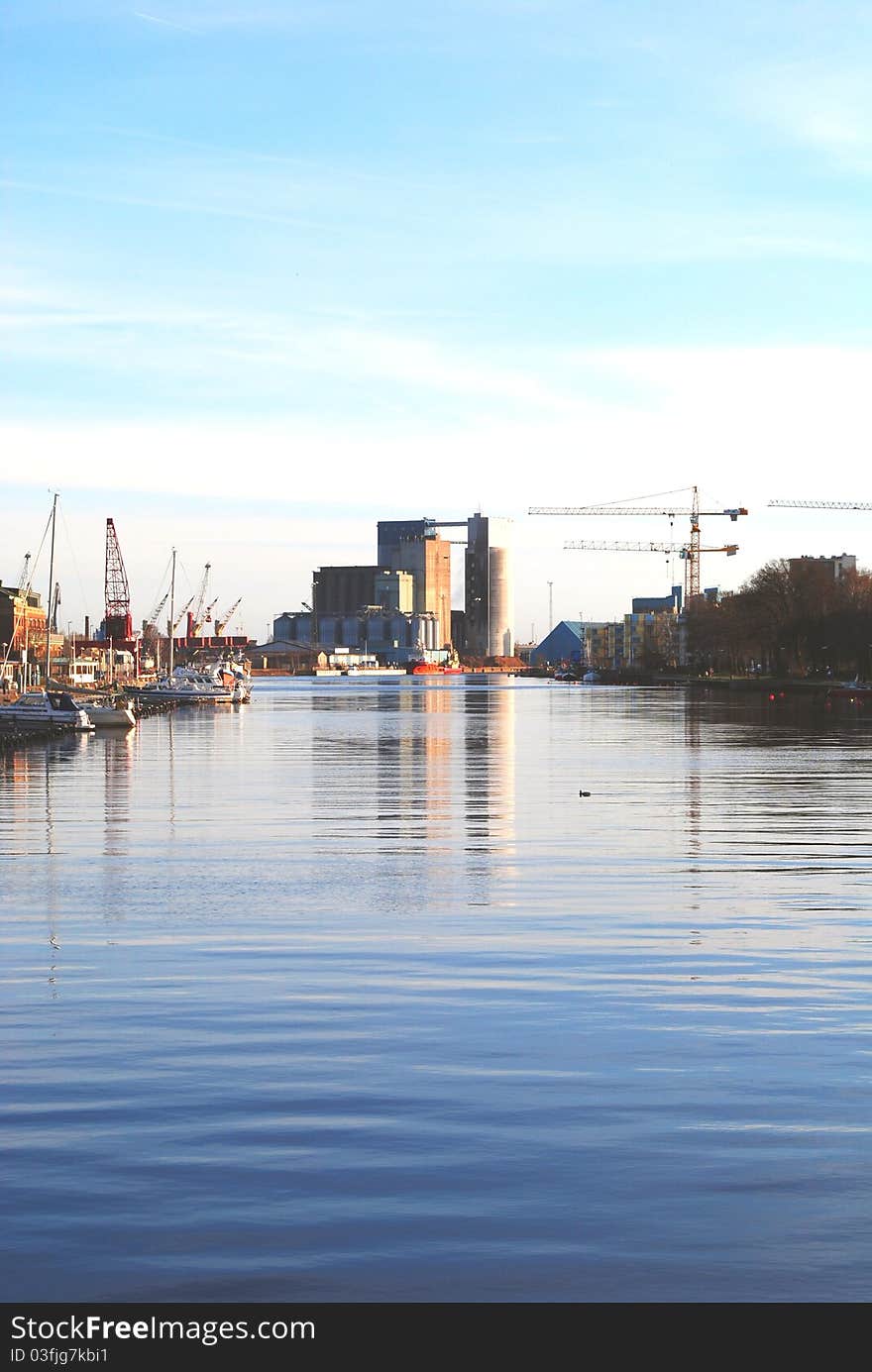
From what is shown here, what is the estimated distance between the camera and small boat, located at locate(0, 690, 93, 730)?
11356 cm

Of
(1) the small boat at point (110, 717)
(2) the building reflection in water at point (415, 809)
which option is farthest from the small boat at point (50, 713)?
(2) the building reflection in water at point (415, 809)

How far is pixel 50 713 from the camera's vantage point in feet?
376

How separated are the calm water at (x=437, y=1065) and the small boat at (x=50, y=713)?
232 ft

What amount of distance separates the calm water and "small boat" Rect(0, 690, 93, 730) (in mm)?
70813

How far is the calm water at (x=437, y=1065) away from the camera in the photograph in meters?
12.2

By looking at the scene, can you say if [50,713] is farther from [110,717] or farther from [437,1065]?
[437,1065]

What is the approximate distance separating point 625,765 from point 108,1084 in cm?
5983

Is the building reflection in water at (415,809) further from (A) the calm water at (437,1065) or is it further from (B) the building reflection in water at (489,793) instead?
(A) the calm water at (437,1065)

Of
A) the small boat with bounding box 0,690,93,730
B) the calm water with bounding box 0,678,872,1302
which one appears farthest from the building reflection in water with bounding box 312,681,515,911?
the small boat with bounding box 0,690,93,730

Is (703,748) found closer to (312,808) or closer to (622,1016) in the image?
(312,808)

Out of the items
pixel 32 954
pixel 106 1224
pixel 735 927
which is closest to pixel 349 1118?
pixel 106 1224

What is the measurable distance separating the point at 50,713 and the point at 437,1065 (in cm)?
9999

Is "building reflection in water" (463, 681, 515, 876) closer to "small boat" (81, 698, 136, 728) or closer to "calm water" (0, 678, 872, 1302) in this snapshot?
"calm water" (0, 678, 872, 1302)

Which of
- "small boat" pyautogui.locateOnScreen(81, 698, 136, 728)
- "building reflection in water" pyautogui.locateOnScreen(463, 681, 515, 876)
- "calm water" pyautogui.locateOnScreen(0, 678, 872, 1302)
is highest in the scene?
"small boat" pyautogui.locateOnScreen(81, 698, 136, 728)
